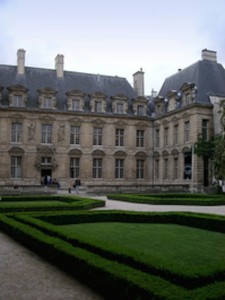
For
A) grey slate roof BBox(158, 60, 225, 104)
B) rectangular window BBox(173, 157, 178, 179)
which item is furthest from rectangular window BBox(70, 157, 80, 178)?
grey slate roof BBox(158, 60, 225, 104)

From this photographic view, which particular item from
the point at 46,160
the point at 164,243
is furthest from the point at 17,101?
the point at 164,243

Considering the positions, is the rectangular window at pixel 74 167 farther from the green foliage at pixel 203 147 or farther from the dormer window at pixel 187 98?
the green foliage at pixel 203 147

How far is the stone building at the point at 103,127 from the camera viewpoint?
32.5m

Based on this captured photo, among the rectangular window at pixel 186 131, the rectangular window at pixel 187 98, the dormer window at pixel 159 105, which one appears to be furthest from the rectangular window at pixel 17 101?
the rectangular window at pixel 186 131

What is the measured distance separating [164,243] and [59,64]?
30891 mm

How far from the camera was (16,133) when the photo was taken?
3488cm

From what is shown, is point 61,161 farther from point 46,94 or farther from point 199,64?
point 199,64

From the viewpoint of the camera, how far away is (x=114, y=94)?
39188 mm

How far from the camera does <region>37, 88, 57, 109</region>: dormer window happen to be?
35.4 m

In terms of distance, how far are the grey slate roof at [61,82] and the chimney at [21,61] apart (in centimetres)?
41

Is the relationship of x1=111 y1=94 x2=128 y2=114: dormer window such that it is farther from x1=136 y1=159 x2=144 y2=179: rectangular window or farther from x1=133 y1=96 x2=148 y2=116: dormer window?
x1=136 y1=159 x2=144 y2=179: rectangular window

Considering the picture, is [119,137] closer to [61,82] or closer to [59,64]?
[61,82]

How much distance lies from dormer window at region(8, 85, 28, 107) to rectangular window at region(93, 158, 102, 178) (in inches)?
318

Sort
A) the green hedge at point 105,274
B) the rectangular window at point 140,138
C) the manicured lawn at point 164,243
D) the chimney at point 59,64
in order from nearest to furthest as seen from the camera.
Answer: the green hedge at point 105,274 < the manicured lawn at point 164,243 < the chimney at point 59,64 < the rectangular window at point 140,138
